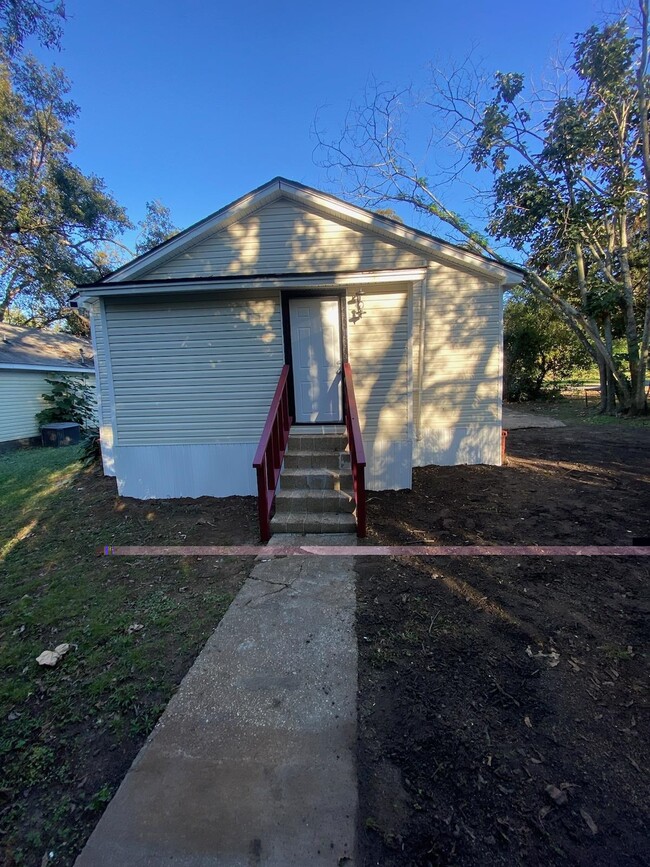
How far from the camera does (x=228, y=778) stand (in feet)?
6.19

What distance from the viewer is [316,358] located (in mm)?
6707

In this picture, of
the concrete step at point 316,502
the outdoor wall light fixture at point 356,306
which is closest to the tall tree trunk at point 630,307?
the outdoor wall light fixture at point 356,306

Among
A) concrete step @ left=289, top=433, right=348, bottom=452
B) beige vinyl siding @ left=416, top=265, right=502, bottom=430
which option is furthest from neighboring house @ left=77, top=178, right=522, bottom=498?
concrete step @ left=289, top=433, right=348, bottom=452

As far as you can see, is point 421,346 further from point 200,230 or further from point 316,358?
point 200,230

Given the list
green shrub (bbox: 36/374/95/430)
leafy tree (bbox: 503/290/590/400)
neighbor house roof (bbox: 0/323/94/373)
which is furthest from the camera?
leafy tree (bbox: 503/290/590/400)

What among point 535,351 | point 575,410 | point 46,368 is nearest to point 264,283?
point 46,368

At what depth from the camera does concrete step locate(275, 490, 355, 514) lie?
200 inches

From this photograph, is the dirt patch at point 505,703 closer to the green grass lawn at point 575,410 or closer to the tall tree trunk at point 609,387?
the green grass lawn at point 575,410

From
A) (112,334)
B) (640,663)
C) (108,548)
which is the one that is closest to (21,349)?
(112,334)

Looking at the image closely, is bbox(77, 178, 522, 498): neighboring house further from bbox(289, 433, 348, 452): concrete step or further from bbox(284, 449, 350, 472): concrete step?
bbox(284, 449, 350, 472): concrete step

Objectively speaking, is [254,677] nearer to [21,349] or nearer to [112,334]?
[112,334]

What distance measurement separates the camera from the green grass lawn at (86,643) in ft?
6.14

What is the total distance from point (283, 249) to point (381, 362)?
2757 millimetres

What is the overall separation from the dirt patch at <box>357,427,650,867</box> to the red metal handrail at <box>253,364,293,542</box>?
1.33 meters
